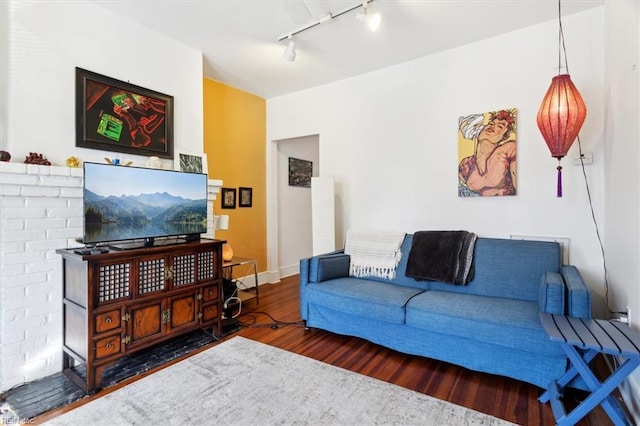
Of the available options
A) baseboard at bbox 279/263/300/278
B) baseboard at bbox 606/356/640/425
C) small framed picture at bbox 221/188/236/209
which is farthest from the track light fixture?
Answer: baseboard at bbox 279/263/300/278

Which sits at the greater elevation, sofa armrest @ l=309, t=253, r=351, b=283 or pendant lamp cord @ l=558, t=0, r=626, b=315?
pendant lamp cord @ l=558, t=0, r=626, b=315

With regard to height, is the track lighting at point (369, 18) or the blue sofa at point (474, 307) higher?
the track lighting at point (369, 18)

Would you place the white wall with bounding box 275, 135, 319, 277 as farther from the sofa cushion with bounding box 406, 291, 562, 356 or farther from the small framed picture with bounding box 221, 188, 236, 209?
the sofa cushion with bounding box 406, 291, 562, 356

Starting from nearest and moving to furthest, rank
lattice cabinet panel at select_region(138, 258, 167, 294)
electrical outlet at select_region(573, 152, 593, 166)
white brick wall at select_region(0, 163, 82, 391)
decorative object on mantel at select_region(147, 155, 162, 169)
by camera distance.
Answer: white brick wall at select_region(0, 163, 82, 391), lattice cabinet panel at select_region(138, 258, 167, 294), electrical outlet at select_region(573, 152, 593, 166), decorative object on mantel at select_region(147, 155, 162, 169)

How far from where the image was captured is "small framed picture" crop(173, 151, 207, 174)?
9.55ft

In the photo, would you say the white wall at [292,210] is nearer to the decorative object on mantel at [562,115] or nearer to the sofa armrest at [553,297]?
the decorative object on mantel at [562,115]

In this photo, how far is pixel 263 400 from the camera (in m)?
1.81

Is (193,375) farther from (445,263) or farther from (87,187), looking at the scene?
(445,263)

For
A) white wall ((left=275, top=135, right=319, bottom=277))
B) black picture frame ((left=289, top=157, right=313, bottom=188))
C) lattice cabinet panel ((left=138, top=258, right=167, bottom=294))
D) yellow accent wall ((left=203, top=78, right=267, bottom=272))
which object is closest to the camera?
lattice cabinet panel ((left=138, top=258, right=167, bottom=294))

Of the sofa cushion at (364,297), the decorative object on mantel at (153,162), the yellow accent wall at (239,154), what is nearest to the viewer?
the sofa cushion at (364,297)

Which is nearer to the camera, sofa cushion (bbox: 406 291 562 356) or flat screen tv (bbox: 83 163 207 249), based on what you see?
sofa cushion (bbox: 406 291 562 356)

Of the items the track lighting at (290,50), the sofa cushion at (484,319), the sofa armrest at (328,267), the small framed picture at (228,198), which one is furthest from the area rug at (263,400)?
the track lighting at (290,50)

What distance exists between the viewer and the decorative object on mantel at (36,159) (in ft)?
6.63

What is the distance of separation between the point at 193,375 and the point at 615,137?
3.32m
